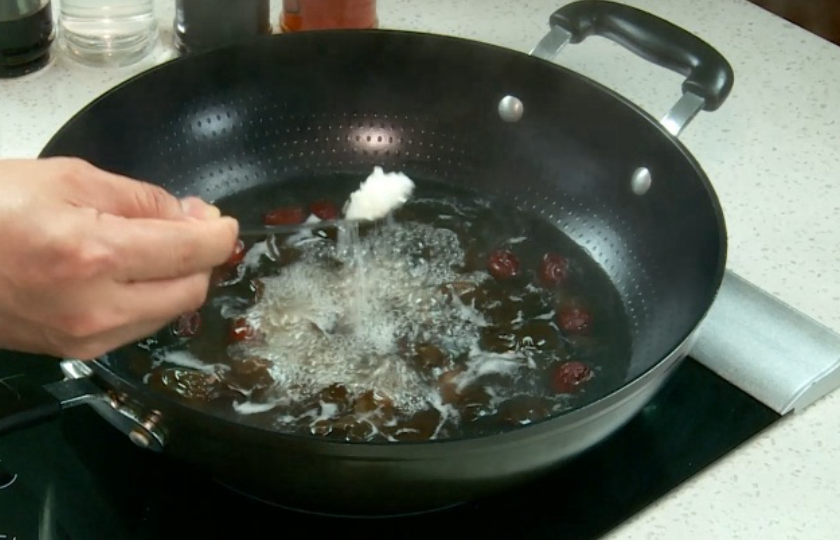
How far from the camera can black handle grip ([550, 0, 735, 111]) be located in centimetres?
83

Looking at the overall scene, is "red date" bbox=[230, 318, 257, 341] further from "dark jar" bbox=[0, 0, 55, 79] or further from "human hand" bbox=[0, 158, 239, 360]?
"dark jar" bbox=[0, 0, 55, 79]

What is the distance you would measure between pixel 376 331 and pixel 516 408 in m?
0.12

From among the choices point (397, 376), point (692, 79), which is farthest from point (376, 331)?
point (692, 79)

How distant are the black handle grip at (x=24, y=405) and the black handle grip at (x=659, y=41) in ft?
1.84

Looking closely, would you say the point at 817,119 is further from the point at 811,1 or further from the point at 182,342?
the point at 182,342

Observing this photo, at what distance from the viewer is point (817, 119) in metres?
1.00

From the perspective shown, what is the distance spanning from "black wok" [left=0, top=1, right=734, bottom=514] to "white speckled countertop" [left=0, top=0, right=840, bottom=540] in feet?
0.32

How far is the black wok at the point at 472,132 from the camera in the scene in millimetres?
787

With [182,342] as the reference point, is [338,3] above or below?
above

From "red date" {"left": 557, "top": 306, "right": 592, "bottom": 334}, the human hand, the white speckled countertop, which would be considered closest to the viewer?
the human hand

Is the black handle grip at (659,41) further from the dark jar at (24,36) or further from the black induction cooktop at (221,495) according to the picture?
the dark jar at (24,36)

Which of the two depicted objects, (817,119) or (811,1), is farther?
(811,1)

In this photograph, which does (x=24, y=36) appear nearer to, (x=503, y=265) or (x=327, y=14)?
(x=327, y=14)

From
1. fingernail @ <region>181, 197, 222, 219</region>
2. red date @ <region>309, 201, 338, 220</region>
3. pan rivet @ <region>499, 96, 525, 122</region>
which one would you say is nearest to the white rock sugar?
red date @ <region>309, 201, 338, 220</region>
